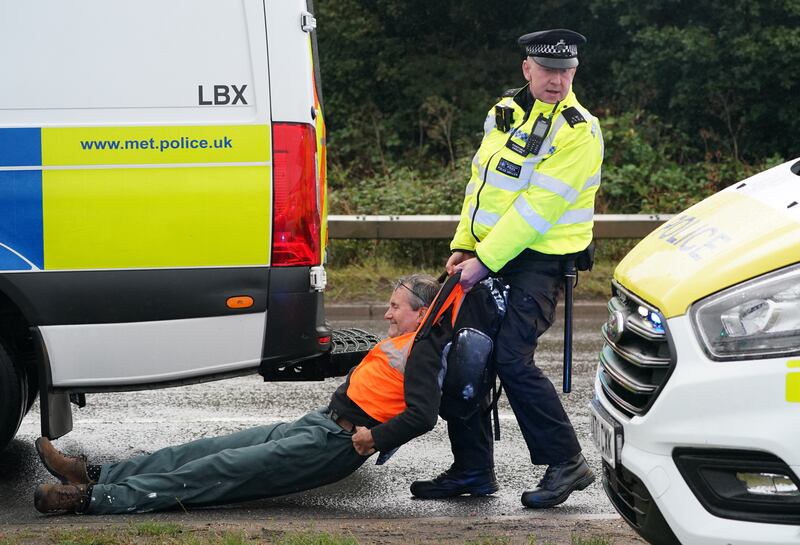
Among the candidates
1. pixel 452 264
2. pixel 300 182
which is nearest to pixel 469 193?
pixel 452 264

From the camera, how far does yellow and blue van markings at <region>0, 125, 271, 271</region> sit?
4312 millimetres

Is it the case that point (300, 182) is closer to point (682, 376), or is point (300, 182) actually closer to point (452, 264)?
point (452, 264)

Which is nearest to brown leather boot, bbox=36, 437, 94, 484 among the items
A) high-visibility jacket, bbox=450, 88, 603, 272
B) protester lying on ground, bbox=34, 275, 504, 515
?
protester lying on ground, bbox=34, 275, 504, 515

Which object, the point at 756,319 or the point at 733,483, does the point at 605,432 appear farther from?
the point at 756,319

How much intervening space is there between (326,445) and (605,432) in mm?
1253

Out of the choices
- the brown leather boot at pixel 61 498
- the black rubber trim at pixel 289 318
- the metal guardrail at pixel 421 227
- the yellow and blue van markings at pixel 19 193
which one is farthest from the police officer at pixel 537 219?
the metal guardrail at pixel 421 227

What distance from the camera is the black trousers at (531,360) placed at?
4.47 metres

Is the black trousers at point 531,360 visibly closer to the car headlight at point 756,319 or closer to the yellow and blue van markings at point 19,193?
the car headlight at point 756,319

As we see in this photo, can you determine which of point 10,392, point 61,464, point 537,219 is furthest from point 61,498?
point 537,219

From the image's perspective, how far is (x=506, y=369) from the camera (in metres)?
4.47

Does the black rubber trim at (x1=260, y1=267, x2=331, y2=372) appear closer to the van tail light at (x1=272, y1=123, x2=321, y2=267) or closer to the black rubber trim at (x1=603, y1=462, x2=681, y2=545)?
the van tail light at (x1=272, y1=123, x2=321, y2=267)

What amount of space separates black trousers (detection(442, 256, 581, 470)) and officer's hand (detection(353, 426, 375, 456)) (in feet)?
1.30

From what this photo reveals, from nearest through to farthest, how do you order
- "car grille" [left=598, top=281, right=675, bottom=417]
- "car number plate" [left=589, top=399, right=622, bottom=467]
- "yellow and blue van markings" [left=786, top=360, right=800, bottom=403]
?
"yellow and blue van markings" [left=786, top=360, right=800, bottom=403]
"car grille" [left=598, top=281, right=675, bottom=417]
"car number plate" [left=589, top=399, right=622, bottom=467]

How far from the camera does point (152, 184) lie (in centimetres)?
434
